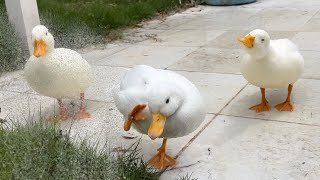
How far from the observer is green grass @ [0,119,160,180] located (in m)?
2.51

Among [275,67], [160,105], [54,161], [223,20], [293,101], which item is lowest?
[223,20]

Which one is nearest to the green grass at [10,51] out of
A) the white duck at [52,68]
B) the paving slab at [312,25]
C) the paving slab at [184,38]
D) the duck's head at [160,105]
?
the paving slab at [184,38]

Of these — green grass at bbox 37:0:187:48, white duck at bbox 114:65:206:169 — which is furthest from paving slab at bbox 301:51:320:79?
green grass at bbox 37:0:187:48

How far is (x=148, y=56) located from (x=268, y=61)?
7.41 ft

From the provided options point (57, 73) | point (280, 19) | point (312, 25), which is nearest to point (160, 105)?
point (57, 73)

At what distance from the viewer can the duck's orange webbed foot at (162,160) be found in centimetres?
297

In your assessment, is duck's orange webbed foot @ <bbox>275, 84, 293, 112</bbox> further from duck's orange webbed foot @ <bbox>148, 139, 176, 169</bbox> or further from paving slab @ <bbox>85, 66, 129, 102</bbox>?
paving slab @ <bbox>85, 66, 129, 102</bbox>

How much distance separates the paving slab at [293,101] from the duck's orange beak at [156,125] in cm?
129

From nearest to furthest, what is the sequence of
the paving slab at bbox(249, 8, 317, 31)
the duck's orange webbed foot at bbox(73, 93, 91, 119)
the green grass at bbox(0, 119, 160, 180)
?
the green grass at bbox(0, 119, 160, 180) < the duck's orange webbed foot at bbox(73, 93, 91, 119) < the paving slab at bbox(249, 8, 317, 31)

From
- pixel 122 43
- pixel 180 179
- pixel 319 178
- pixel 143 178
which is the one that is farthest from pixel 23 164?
pixel 122 43

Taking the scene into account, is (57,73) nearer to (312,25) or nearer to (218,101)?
(218,101)

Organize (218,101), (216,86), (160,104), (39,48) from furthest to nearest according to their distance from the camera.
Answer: (216,86) < (218,101) < (39,48) < (160,104)

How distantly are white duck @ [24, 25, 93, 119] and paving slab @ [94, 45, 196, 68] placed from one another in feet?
5.02

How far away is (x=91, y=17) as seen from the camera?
6.82 metres
